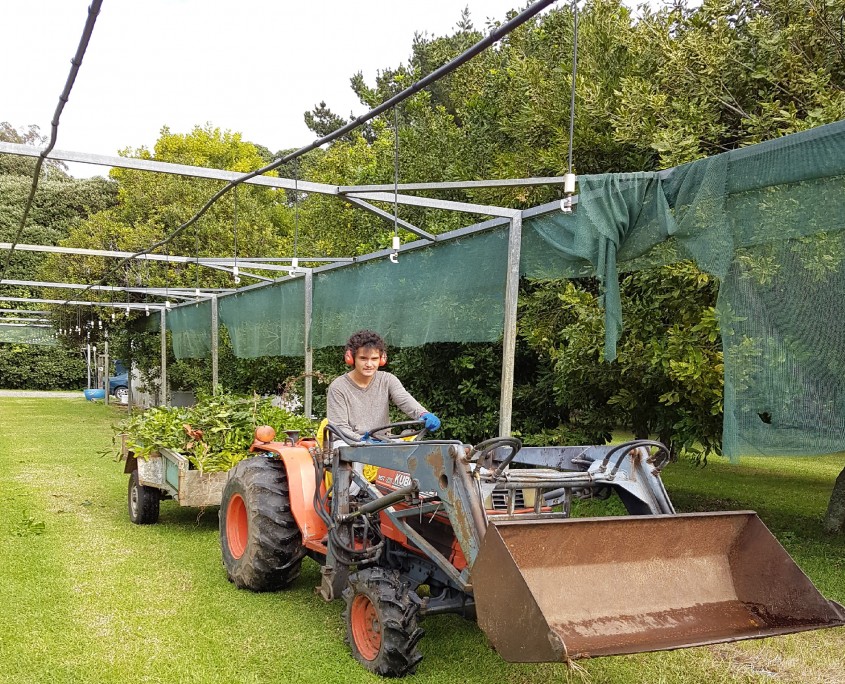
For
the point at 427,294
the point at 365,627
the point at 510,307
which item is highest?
the point at 427,294

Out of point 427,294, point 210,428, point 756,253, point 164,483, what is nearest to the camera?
point 756,253

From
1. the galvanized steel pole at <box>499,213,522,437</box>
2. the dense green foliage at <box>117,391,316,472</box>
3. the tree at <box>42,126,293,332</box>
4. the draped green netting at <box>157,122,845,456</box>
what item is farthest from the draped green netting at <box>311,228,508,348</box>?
the tree at <box>42,126,293,332</box>

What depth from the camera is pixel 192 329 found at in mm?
17672

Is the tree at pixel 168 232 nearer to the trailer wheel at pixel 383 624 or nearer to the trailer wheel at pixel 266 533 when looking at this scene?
the trailer wheel at pixel 266 533

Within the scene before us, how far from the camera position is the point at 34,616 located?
5.09 metres

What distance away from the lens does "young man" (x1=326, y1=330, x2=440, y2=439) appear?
5315 millimetres

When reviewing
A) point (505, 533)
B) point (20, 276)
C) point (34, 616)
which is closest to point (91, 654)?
point (34, 616)

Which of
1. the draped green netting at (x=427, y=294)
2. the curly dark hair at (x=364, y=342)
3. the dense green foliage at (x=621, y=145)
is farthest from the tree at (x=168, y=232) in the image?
the curly dark hair at (x=364, y=342)

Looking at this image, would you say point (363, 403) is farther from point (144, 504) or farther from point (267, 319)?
point (267, 319)

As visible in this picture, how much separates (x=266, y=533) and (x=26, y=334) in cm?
2691

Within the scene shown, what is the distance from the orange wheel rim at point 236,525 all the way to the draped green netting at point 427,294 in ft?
8.86

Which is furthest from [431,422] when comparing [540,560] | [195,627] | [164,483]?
[164,483]

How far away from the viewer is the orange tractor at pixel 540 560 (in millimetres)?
3408

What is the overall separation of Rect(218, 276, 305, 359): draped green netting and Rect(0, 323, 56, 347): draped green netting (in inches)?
651
